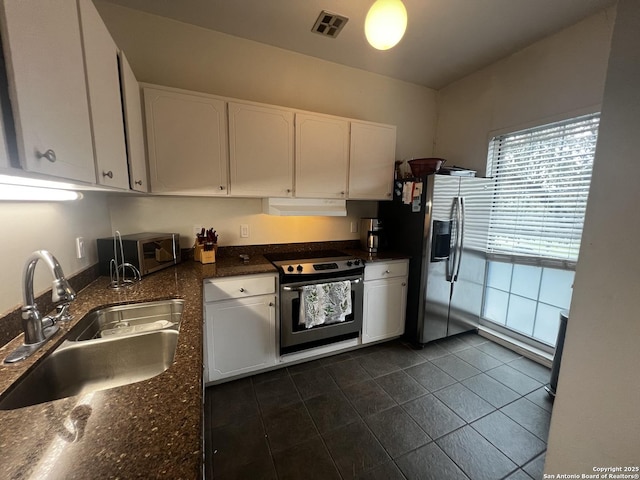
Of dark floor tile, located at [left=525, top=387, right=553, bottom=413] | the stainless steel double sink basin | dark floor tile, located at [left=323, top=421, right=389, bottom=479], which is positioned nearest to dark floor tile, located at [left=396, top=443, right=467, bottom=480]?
dark floor tile, located at [left=323, top=421, right=389, bottom=479]

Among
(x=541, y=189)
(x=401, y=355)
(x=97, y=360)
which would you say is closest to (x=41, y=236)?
(x=97, y=360)

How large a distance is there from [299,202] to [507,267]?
2.21 m

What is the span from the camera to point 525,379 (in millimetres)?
2088

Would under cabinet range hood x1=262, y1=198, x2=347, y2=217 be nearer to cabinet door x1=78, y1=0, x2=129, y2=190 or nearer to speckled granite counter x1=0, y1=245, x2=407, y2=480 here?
cabinet door x1=78, y1=0, x2=129, y2=190

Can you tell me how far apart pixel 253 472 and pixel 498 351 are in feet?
7.88

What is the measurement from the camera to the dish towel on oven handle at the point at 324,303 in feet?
6.70

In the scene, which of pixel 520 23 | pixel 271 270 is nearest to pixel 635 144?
pixel 271 270

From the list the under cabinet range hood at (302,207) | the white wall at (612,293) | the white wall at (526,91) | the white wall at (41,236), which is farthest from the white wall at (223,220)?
the white wall at (612,293)

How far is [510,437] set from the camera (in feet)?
5.12

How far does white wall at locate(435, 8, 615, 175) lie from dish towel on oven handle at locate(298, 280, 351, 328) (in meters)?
→ 1.97

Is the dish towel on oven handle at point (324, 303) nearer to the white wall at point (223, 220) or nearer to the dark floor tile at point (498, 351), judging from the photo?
the white wall at point (223, 220)

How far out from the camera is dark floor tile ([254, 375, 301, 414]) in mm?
1787

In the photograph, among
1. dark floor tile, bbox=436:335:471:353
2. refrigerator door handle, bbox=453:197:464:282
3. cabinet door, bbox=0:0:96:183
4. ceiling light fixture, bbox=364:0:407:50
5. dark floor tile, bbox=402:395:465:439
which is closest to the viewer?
cabinet door, bbox=0:0:96:183

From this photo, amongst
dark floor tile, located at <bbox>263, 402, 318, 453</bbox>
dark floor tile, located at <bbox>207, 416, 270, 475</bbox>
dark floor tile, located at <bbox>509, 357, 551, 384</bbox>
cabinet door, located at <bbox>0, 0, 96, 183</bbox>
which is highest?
cabinet door, located at <bbox>0, 0, 96, 183</bbox>
